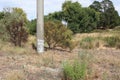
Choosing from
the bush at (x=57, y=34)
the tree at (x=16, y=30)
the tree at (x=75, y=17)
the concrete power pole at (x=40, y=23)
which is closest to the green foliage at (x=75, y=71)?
the concrete power pole at (x=40, y=23)

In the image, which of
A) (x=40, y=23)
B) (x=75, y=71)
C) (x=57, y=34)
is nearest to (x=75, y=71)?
(x=75, y=71)

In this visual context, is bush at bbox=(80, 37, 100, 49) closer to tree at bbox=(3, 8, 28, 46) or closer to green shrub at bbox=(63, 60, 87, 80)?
tree at bbox=(3, 8, 28, 46)

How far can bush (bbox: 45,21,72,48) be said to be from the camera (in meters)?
20.4

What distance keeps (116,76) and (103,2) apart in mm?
79683

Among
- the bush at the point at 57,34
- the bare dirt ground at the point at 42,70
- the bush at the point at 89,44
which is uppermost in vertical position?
the bush at the point at 57,34

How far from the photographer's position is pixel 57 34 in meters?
20.4

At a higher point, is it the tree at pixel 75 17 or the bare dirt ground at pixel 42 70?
the tree at pixel 75 17

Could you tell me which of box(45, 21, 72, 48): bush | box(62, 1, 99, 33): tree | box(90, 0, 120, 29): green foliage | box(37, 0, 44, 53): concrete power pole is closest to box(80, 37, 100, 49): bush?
Answer: box(45, 21, 72, 48): bush

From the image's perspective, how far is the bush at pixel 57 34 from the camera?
20.4 m

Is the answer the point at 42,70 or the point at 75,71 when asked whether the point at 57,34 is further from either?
the point at 75,71

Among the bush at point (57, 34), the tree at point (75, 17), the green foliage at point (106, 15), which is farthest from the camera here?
the green foliage at point (106, 15)

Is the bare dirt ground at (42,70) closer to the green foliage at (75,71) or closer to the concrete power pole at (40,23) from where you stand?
the green foliage at (75,71)

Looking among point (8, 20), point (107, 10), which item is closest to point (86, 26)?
point (107, 10)

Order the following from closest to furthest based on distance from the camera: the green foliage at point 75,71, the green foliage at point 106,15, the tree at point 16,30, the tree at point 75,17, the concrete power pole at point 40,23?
the green foliage at point 75,71, the concrete power pole at point 40,23, the tree at point 16,30, the tree at point 75,17, the green foliage at point 106,15
